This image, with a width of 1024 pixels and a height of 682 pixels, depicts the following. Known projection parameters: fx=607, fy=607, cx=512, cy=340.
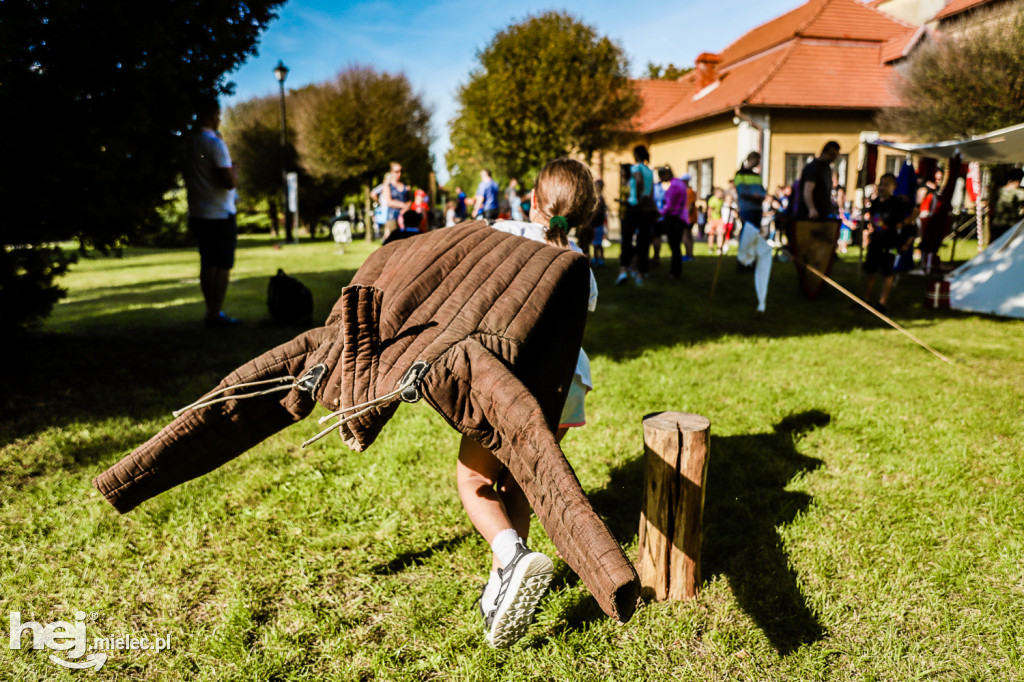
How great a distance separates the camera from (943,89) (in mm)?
16281

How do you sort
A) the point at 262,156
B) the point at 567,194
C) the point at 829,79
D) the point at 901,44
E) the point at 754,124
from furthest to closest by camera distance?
the point at 262,156
the point at 829,79
the point at 901,44
the point at 754,124
the point at 567,194

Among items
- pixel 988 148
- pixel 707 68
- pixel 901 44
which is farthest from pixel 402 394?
pixel 707 68

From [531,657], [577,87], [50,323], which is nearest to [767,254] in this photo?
[531,657]

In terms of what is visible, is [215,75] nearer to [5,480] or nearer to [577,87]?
[5,480]

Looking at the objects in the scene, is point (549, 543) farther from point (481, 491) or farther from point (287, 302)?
point (287, 302)

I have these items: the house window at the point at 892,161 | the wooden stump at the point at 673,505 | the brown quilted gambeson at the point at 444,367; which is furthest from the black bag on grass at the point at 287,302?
the house window at the point at 892,161

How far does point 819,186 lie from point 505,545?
352 inches

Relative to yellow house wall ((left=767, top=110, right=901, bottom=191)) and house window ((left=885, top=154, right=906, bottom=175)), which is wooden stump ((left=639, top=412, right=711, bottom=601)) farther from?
house window ((left=885, top=154, right=906, bottom=175))

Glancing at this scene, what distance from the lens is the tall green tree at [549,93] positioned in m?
25.5

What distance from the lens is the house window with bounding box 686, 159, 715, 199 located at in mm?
25766

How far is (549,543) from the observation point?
306 centimetres

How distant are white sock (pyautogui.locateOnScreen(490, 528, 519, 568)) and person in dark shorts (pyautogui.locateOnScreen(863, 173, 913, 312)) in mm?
8165

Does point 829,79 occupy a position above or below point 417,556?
above

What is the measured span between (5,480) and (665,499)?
372 cm
